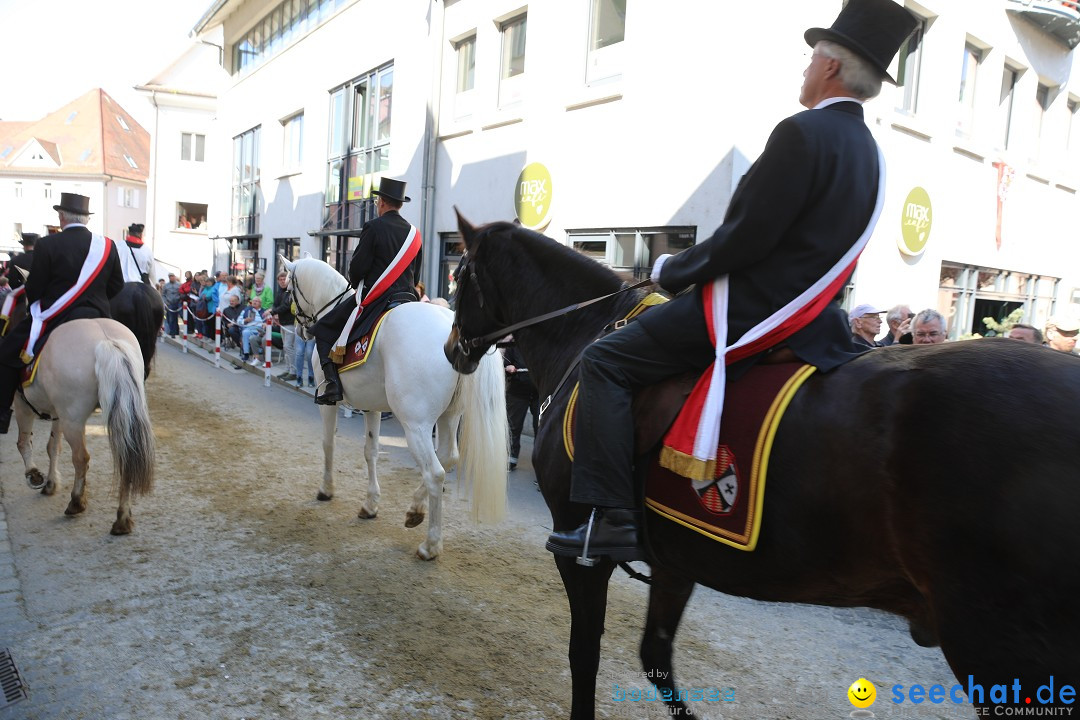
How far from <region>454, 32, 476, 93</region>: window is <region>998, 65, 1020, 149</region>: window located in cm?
979

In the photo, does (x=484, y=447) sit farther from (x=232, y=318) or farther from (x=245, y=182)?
(x=245, y=182)

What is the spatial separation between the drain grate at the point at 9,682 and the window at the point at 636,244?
23.4ft

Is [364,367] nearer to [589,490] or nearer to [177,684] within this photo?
[177,684]

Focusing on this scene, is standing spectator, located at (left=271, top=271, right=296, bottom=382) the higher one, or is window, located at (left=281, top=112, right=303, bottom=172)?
window, located at (left=281, top=112, right=303, bottom=172)

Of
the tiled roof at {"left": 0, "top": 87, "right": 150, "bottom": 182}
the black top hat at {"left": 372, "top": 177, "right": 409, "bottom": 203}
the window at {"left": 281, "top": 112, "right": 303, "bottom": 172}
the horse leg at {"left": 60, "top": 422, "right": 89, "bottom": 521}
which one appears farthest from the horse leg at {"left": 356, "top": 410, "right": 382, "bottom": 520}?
the tiled roof at {"left": 0, "top": 87, "right": 150, "bottom": 182}

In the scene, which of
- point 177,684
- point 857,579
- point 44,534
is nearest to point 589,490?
point 857,579

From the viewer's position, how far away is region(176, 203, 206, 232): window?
3772 cm

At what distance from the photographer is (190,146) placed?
37688 mm

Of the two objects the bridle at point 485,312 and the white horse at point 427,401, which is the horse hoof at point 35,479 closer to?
the white horse at point 427,401

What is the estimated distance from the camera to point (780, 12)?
27.5 ft

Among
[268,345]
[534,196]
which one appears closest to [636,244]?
[534,196]

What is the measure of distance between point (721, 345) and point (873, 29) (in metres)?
1.08

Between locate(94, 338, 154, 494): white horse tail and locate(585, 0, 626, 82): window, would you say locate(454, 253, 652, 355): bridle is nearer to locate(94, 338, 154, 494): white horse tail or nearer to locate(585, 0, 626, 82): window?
locate(94, 338, 154, 494): white horse tail

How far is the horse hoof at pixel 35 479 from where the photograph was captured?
602 centimetres
